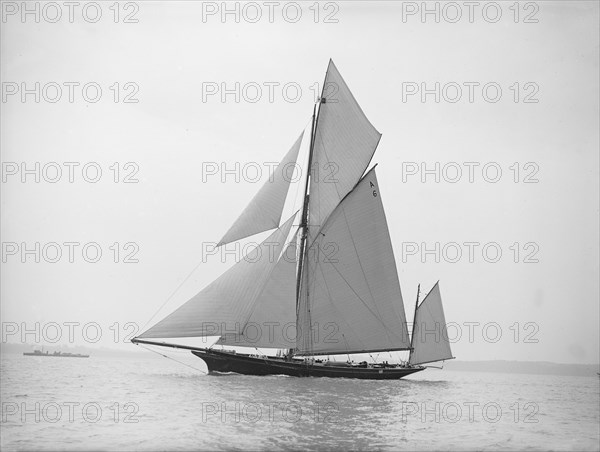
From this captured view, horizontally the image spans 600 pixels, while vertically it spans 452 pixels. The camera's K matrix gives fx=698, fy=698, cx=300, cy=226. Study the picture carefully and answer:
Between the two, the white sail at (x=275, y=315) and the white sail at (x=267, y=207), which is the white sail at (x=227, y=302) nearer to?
the white sail at (x=275, y=315)

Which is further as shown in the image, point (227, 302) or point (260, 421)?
point (227, 302)

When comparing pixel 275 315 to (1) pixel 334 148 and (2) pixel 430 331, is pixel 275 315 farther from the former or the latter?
(2) pixel 430 331

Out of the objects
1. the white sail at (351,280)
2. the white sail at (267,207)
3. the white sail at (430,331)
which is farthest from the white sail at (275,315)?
the white sail at (430,331)

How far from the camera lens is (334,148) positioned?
45844 mm

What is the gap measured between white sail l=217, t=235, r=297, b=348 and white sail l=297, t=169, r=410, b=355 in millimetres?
2863

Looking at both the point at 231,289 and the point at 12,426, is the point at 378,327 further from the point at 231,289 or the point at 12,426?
the point at 12,426

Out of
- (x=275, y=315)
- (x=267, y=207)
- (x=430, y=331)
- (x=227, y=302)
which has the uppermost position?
(x=267, y=207)

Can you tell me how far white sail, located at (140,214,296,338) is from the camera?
3719cm

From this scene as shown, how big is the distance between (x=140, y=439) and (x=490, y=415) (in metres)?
16.7

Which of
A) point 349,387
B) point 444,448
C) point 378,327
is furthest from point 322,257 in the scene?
point 444,448

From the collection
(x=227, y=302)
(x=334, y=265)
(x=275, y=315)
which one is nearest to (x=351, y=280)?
(x=334, y=265)

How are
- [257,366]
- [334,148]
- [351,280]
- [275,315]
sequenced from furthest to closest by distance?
1. [334,148]
2. [351,280]
3. [257,366]
4. [275,315]

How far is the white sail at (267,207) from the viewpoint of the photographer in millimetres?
39562

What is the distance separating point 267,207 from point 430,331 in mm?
22658
